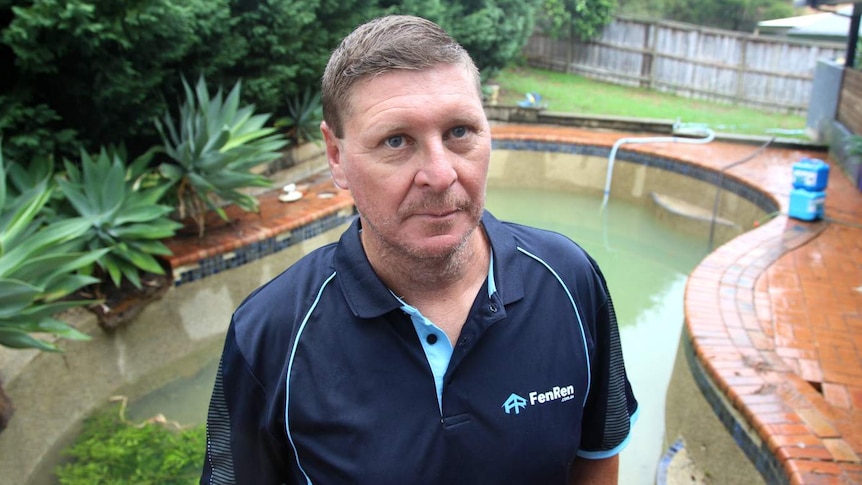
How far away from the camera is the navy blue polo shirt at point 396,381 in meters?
1.15

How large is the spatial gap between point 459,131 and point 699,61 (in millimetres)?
13949

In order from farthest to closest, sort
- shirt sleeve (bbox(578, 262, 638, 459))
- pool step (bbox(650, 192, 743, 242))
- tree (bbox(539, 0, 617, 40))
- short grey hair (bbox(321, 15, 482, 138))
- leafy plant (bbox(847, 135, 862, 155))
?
tree (bbox(539, 0, 617, 40)) → pool step (bbox(650, 192, 743, 242)) → leafy plant (bbox(847, 135, 862, 155)) → shirt sleeve (bbox(578, 262, 638, 459)) → short grey hair (bbox(321, 15, 482, 138))

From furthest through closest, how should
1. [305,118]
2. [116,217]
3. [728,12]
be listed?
Result: [728,12] → [305,118] → [116,217]

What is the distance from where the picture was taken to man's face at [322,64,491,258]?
1115mm

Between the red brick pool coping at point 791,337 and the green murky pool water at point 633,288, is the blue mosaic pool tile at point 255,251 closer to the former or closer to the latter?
the green murky pool water at point 633,288

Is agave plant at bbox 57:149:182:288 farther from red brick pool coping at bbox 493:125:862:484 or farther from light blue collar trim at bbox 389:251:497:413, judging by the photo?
red brick pool coping at bbox 493:125:862:484

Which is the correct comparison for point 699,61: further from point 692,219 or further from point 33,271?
point 33,271

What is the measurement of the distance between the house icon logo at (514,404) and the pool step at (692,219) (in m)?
6.25

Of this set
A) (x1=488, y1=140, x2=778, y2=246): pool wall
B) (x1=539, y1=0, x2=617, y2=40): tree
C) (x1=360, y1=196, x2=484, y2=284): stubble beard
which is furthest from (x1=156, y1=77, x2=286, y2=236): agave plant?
(x1=539, y1=0, x2=617, y2=40): tree

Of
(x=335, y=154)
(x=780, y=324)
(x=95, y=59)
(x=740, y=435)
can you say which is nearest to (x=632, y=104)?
(x=780, y=324)

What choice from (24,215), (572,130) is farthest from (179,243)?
(572,130)

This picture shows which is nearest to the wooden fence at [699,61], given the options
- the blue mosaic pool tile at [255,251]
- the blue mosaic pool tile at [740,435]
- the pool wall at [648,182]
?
the pool wall at [648,182]

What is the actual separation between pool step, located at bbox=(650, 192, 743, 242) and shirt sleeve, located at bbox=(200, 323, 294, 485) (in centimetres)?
647

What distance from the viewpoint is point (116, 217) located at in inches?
154
